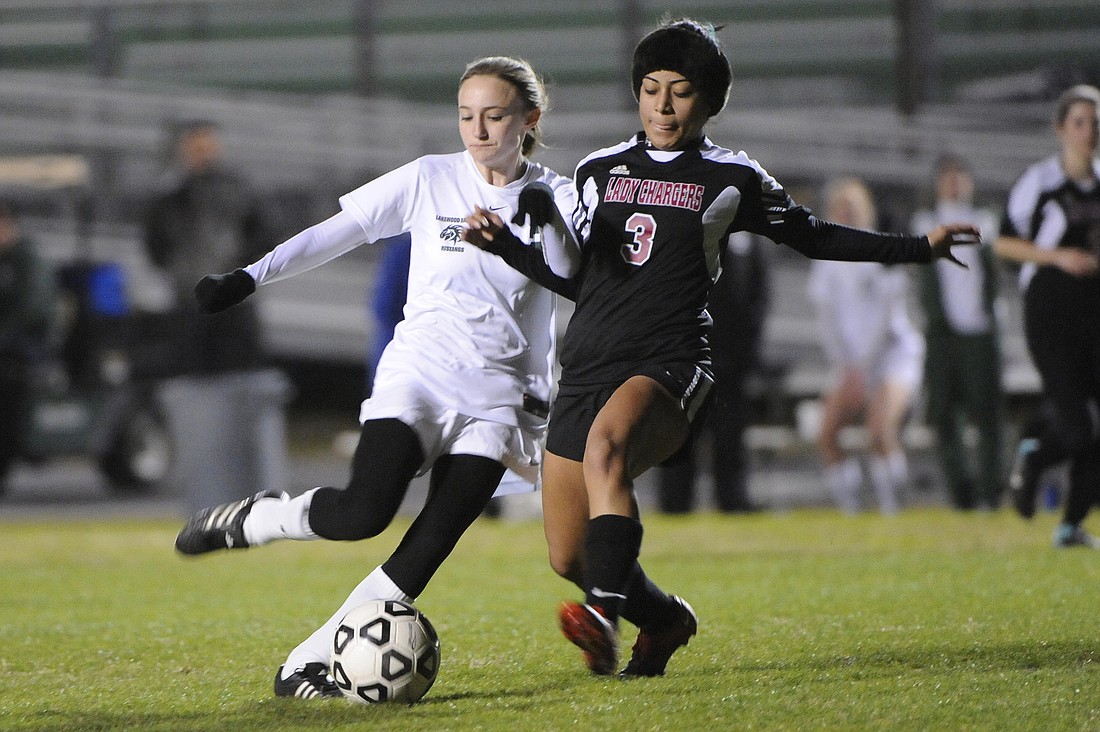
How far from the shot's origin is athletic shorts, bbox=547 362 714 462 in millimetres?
4637

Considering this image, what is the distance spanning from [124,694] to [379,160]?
1479 centimetres

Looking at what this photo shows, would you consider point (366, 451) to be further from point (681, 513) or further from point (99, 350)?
point (99, 350)

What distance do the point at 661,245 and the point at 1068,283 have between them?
13.3 feet

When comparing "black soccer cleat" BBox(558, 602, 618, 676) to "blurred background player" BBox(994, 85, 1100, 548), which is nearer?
"black soccer cleat" BBox(558, 602, 618, 676)

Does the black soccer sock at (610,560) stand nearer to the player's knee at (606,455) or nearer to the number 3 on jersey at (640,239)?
the player's knee at (606,455)

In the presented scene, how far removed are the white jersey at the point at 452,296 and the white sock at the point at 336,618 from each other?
500 millimetres

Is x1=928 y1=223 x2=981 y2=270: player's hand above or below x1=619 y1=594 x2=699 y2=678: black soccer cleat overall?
above

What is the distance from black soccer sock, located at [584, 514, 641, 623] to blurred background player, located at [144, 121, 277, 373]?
19.5 ft

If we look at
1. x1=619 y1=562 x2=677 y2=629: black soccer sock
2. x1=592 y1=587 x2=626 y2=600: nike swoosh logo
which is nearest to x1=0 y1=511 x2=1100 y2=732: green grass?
x1=619 y1=562 x2=677 y2=629: black soccer sock

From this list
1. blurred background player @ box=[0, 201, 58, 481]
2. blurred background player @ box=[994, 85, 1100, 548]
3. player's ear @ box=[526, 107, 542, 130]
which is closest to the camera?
player's ear @ box=[526, 107, 542, 130]

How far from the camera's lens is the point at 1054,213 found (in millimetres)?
8148

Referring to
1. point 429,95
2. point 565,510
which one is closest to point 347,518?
point 565,510

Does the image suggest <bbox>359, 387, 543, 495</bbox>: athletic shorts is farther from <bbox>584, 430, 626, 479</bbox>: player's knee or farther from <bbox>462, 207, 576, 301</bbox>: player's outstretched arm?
<bbox>462, 207, 576, 301</bbox>: player's outstretched arm

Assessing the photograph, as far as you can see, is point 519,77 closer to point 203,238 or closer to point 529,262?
point 529,262
